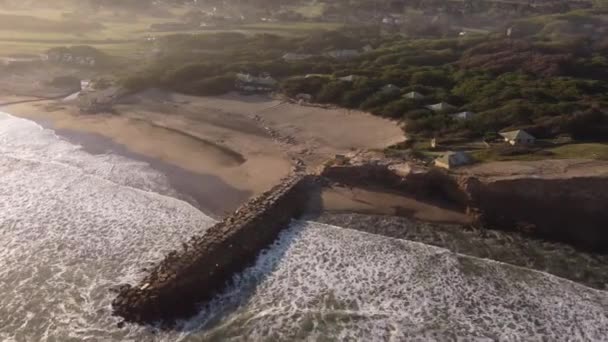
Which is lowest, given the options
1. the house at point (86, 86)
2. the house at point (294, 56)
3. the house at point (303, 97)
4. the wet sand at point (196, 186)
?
the wet sand at point (196, 186)

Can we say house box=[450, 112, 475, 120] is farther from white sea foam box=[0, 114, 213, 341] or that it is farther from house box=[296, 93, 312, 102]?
white sea foam box=[0, 114, 213, 341]

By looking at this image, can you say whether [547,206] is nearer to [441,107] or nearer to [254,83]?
[441,107]

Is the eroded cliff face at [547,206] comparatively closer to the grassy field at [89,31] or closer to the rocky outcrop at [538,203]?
the rocky outcrop at [538,203]

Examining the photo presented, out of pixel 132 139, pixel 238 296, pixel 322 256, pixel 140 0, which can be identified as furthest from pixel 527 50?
pixel 140 0

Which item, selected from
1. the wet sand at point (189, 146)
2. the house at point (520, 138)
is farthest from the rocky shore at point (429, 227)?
the house at point (520, 138)

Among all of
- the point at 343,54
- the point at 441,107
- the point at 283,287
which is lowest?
the point at 283,287

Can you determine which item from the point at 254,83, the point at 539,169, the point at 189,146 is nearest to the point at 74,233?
the point at 189,146
